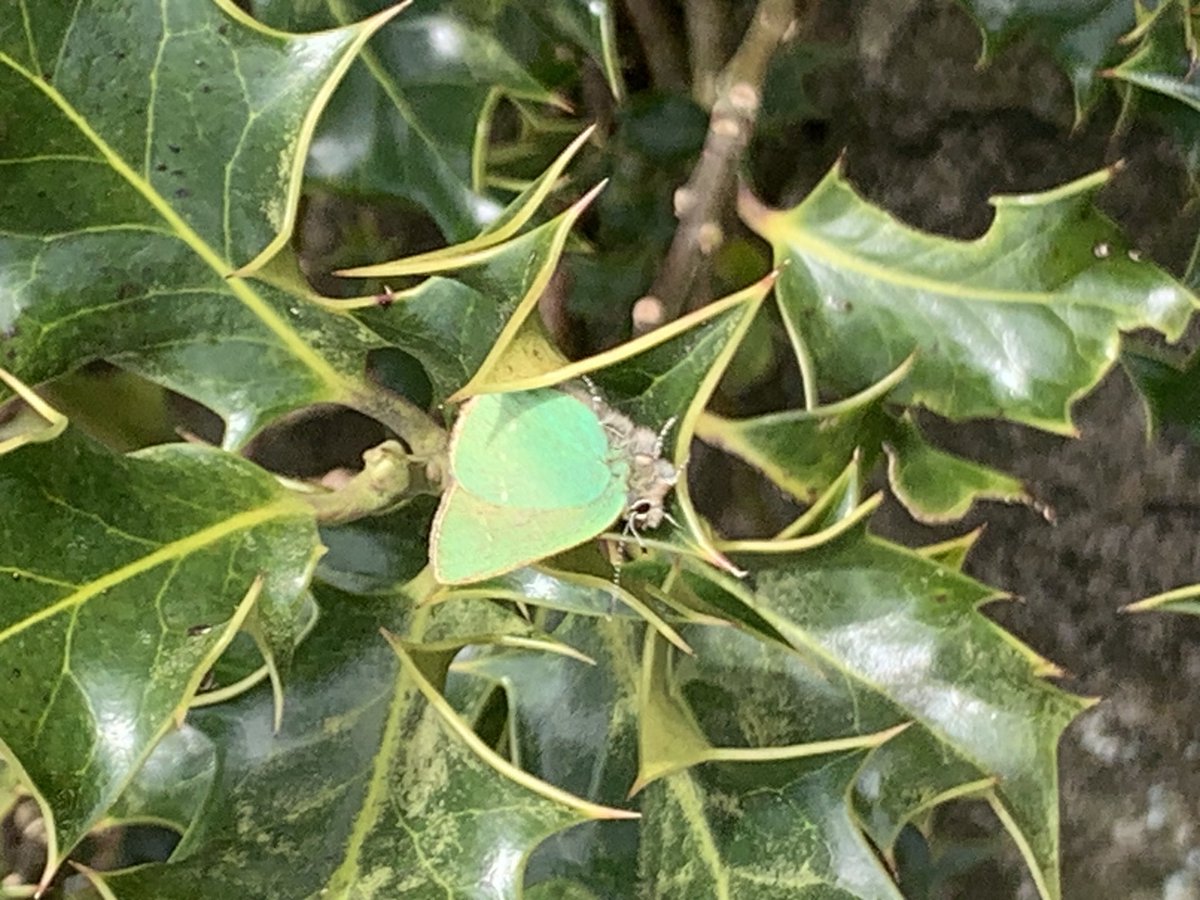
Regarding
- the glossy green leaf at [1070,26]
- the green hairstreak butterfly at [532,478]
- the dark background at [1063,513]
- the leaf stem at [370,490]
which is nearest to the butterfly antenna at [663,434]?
the green hairstreak butterfly at [532,478]

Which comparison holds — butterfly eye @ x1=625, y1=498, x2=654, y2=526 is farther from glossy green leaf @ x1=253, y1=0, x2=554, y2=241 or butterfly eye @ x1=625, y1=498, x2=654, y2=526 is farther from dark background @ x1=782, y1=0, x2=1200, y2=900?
dark background @ x1=782, y1=0, x2=1200, y2=900

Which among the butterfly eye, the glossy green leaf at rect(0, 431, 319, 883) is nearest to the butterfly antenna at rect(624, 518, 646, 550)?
the butterfly eye

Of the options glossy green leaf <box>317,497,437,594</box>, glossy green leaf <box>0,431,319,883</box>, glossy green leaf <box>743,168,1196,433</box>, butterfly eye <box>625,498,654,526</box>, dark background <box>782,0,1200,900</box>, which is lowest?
dark background <box>782,0,1200,900</box>

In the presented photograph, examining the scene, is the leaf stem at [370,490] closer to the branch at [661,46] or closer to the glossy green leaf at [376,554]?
the glossy green leaf at [376,554]

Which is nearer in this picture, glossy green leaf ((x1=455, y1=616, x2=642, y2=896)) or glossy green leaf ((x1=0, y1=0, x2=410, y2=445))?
glossy green leaf ((x1=0, y1=0, x2=410, y2=445))

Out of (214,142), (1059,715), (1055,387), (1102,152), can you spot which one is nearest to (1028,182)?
(1102,152)

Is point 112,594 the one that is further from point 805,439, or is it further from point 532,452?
point 805,439
